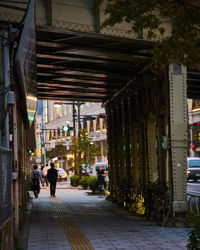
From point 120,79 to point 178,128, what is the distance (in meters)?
5.51

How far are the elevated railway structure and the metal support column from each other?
27mm

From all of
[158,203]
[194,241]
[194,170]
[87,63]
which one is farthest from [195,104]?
[194,241]

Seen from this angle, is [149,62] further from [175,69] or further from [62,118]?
[62,118]


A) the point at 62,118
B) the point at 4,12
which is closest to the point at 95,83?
the point at 4,12

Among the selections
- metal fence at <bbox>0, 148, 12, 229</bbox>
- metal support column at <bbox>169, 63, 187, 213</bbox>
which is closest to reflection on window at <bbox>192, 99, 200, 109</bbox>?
metal support column at <bbox>169, 63, 187, 213</bbox>

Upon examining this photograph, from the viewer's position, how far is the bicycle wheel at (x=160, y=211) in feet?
40.6

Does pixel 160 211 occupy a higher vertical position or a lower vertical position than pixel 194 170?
lower

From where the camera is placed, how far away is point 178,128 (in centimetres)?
1259

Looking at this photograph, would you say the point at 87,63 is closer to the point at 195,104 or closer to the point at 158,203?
the point at 158,203

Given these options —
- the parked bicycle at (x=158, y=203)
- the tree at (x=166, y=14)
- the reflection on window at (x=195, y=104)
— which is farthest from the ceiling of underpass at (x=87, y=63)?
the reflection on window at (x=195, y=104)

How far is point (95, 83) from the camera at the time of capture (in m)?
18.4

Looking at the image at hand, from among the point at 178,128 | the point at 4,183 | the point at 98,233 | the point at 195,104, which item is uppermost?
the point at 195,104

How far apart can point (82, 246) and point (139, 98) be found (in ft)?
25.5

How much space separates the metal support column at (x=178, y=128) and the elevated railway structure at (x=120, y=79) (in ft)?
0.09
